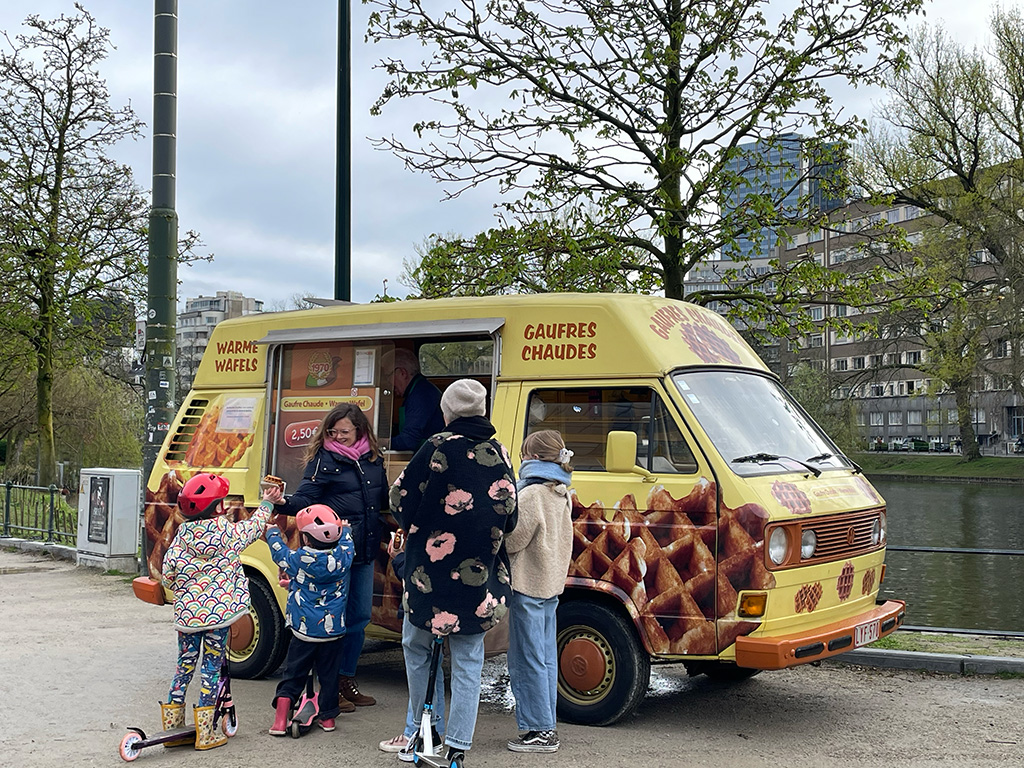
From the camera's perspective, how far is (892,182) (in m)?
37.0

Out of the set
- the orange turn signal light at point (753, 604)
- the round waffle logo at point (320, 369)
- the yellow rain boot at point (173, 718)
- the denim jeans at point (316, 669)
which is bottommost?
the yellow rain boot at point (173, 718)

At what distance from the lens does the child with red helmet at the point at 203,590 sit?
6348mm

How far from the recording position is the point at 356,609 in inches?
276

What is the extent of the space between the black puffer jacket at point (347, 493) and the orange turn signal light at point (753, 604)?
2312 mm

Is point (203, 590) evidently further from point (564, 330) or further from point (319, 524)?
point (564, 330)

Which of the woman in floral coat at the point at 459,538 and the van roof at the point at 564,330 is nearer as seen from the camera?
the woman in floral coat at the point at 459,538

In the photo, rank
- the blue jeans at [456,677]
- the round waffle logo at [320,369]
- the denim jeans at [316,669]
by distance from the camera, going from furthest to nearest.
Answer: the round waffle logo at [320,369] → the denim jeans at [316,669] → the blue jeans at [456,677]

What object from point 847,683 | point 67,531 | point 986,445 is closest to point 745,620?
point 847,683

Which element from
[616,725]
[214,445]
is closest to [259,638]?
[214,445]

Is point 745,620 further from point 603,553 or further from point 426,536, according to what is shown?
point 426,536

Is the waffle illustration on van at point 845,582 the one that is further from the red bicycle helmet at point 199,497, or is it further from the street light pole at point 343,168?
the street light pole at point 343,168

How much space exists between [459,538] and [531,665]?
3.52 ft

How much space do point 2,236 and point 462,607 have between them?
69.4 ft

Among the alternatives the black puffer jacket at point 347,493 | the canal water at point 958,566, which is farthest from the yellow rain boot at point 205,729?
the canal water at point 958,566
